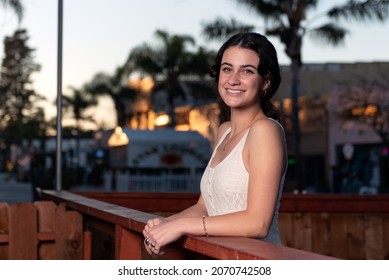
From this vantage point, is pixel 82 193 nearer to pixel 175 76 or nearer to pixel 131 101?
pixel 175 76

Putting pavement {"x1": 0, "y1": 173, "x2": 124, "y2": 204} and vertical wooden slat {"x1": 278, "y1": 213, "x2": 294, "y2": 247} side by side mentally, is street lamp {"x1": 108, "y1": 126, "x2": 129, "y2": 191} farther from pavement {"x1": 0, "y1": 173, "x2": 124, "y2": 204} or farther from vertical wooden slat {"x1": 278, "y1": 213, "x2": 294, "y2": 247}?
vertical wooden slat {"x1": 278, "y1": 213, "x2": 294, "y2": 247}

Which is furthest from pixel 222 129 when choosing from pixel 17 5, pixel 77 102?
pixel 77 102

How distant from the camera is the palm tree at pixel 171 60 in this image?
5431 centimetres

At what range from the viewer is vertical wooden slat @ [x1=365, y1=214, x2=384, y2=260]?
7.93 m

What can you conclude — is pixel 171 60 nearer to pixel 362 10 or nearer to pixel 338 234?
pixel 362 10

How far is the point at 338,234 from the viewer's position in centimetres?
801

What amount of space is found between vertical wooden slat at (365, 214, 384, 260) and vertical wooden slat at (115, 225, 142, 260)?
3.90 m

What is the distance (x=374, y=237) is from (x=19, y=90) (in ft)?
337

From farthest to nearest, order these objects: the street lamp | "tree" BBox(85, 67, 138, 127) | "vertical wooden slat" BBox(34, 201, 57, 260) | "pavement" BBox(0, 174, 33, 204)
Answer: "tree" BBox(85, 67, 138, 127)
the street lamp
"pavement" BBox(0, 174, 33, 204)
"vertical wooden slat" BBox(34, 201, 57, 260)

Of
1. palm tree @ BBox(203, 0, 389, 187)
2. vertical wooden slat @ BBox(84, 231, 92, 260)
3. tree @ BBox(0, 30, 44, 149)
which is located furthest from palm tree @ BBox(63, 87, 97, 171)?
vertical wooden slat @ BBox(84, 231, 92, 260)

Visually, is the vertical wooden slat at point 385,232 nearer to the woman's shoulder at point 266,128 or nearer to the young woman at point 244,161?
the young woman at point 244,161

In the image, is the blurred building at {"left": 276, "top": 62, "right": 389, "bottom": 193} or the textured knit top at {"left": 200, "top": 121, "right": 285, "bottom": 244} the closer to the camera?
the textured knit top at {"left": 200, "top": 121, "right": 285, "bottom": 244}

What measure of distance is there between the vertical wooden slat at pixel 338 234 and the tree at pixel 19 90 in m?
93.9

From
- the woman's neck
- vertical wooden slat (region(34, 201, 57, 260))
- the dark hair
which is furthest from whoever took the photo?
vertical wooden slat (region(34, 201, 57, 260))
